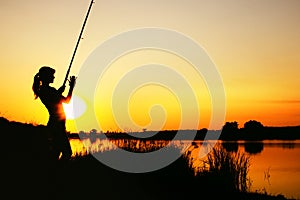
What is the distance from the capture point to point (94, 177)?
1107cm

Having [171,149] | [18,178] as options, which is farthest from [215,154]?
[18,178]

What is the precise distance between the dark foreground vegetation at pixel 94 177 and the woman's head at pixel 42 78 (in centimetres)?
181

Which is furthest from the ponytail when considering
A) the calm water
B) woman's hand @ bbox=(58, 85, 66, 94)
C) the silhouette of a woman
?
the calm water

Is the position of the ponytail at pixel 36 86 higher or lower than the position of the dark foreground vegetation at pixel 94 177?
higher

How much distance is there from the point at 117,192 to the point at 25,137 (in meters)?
3.65

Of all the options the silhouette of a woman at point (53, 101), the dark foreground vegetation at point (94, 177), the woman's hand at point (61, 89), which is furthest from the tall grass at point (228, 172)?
the woman's hand at point (61, 89)

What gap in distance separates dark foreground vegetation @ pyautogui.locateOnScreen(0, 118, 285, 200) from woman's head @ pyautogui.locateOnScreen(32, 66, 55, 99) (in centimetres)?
181

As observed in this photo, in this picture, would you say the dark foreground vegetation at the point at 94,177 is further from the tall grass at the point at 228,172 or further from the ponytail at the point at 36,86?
the ponytail at the point at 36,86

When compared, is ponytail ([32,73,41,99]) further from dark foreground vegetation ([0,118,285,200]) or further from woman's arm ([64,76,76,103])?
dark foreground vegetation ([0,118,285,200])

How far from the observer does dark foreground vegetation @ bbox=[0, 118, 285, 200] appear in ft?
30.6

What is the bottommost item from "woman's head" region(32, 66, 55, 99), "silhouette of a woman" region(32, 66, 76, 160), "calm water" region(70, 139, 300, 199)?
"calm water" region(70, 139, 300, 199)

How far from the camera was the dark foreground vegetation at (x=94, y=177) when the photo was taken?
30.6ft

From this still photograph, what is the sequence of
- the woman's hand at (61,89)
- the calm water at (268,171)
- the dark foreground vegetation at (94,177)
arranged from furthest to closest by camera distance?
the calm water at (268,171)
the dark foreground vegetation at (94,177)
the woman's hand at (61,89)

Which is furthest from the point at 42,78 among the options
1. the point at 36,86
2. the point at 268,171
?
the point at 268,171
